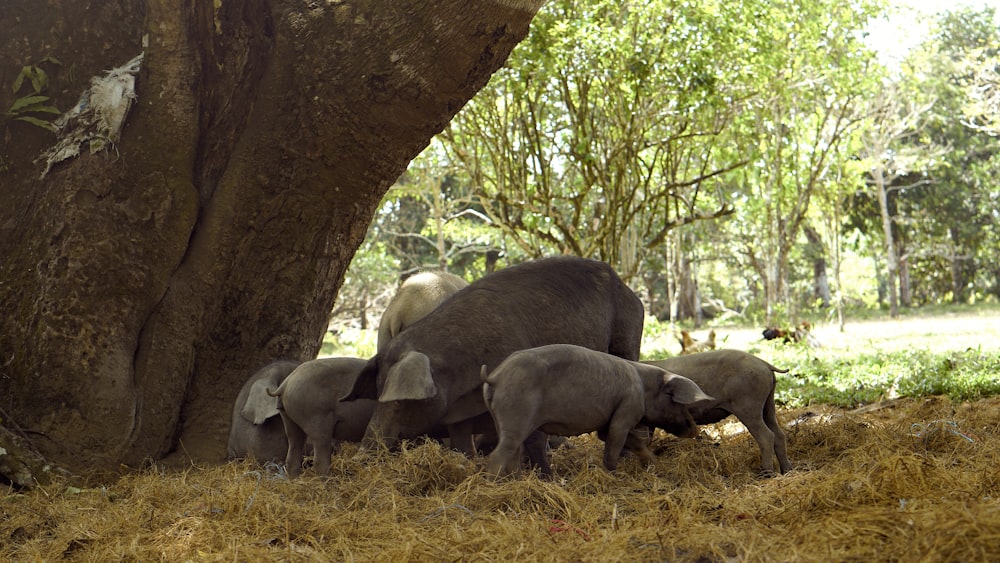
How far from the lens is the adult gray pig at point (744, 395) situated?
495cm

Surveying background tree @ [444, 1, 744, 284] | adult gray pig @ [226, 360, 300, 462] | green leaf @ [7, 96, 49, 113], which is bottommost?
adult gray pig @ [226, 360, 300, 462]

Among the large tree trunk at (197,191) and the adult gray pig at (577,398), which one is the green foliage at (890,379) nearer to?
the adult gray pig at (577,398)

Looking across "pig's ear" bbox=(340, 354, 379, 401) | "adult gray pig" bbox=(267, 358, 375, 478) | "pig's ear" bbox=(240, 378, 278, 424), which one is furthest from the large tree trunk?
"pig's ear" bbox=(340, 354, 379, 401)

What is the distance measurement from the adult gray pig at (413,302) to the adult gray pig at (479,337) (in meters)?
1.38

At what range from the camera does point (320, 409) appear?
5027 millimetres

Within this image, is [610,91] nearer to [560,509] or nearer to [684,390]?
[684,390]

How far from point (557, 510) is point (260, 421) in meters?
2.13

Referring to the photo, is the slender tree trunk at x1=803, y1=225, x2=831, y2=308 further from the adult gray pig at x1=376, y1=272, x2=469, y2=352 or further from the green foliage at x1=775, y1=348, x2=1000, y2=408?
the adult gray pig at x1=376, y1=272, x2=469, y2=352

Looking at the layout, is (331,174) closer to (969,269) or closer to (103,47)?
(103,47)

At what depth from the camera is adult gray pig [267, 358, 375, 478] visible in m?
5.01

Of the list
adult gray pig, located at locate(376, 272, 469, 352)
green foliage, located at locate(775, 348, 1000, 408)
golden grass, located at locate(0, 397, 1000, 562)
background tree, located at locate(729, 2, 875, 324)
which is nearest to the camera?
golden grass, located at locate(0, 397, 1000, 562)

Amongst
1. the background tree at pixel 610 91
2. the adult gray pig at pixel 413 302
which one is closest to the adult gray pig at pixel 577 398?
the adult gray pig at pixel 413 302

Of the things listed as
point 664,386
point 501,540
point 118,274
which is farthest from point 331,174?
point 501,540

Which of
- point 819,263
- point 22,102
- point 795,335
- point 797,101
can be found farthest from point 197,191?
point 819,263
